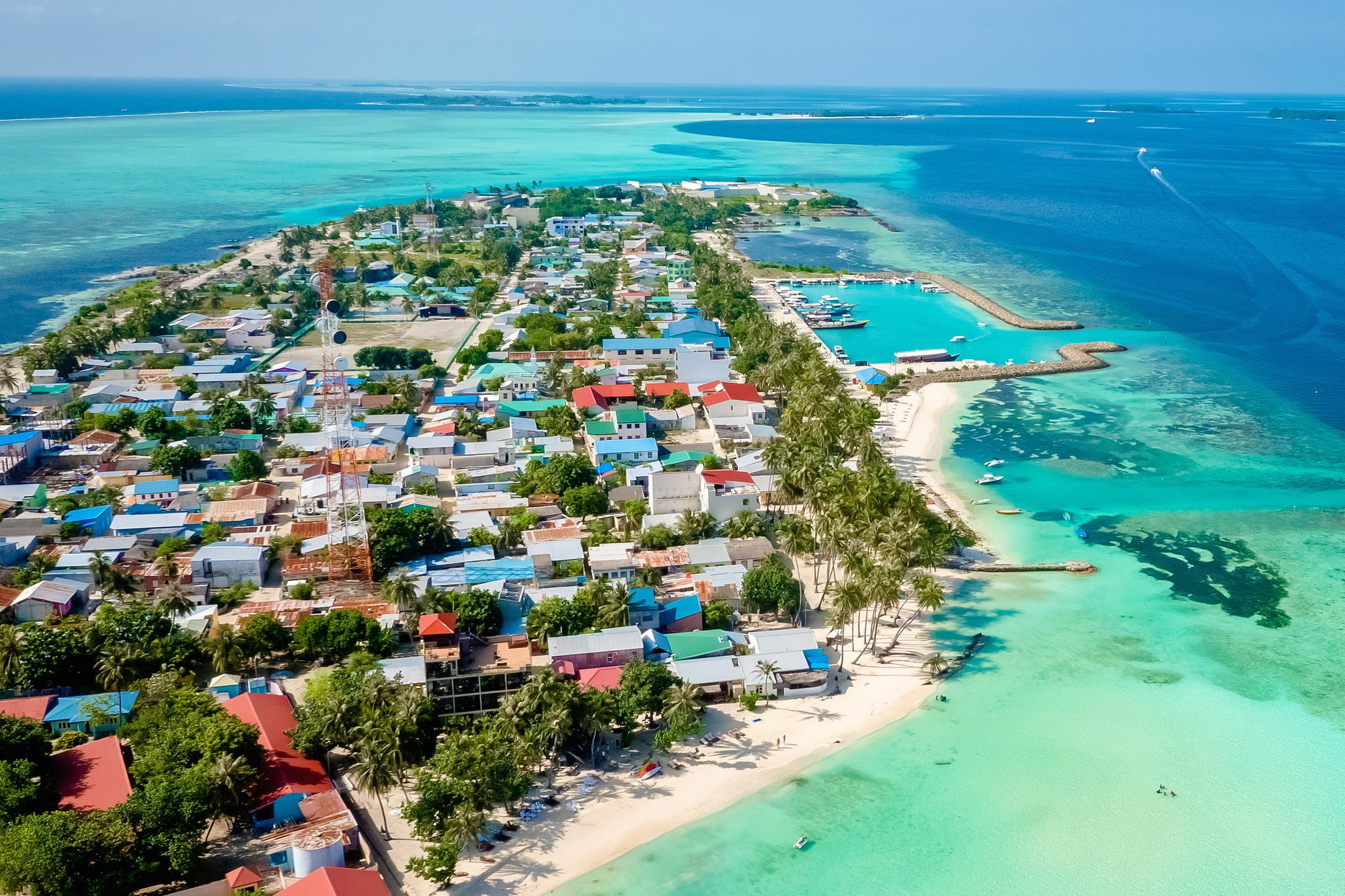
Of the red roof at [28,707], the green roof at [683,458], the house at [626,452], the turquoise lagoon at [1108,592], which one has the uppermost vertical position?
the house at [626,452]

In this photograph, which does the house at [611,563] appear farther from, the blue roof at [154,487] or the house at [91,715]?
the blue roof at [154,487]

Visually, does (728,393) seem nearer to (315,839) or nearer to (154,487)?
(154,487)

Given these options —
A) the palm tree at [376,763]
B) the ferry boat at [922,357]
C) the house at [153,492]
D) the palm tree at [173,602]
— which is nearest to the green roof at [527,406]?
the house at [153,492]

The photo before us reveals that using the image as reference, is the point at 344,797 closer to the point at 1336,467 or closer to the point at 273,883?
the point at 273,883

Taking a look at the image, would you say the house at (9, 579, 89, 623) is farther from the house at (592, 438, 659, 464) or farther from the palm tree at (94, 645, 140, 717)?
the house at (592, 438, 659, 464)

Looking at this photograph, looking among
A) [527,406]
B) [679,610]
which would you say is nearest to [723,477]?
[679,610]

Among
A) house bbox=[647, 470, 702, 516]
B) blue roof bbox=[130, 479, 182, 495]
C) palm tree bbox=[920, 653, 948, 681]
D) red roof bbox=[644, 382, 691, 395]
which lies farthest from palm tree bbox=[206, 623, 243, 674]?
red roof bbox=[644, 382, 691, 395]
